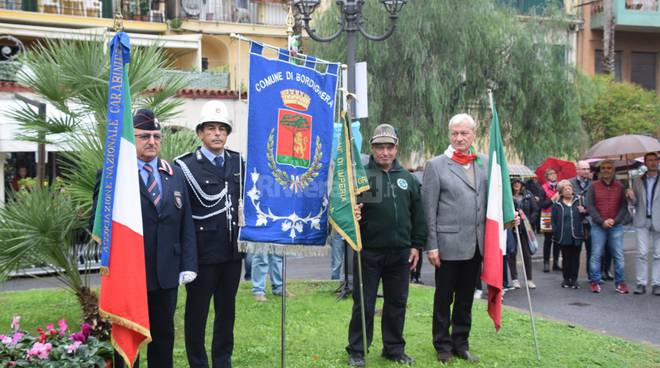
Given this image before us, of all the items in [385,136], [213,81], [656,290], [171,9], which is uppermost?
[171,9]

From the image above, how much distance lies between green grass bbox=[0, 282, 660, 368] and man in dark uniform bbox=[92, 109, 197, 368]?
1370 mm

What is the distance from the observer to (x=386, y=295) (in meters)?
6.69

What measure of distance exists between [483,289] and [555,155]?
12.7m

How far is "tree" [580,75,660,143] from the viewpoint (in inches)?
1091

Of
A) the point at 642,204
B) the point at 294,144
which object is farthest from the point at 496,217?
the point at 642,204

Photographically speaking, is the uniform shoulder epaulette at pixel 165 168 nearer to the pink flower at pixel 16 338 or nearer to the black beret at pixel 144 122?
the black beret at pixel 144 122

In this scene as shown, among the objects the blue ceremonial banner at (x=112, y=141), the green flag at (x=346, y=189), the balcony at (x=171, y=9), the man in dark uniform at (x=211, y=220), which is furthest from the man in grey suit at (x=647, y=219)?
the balcony at (x=171, y=9)

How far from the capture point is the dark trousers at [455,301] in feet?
22.2

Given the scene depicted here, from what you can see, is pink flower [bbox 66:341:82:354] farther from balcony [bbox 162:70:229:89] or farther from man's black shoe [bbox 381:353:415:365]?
balcony [bbox 162:70:229:89]

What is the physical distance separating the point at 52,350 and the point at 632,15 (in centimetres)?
3157

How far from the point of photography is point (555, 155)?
23.0m

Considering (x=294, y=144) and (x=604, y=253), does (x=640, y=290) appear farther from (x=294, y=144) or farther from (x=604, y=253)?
(x=294, y=144)

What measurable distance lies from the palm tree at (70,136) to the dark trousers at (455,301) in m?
3.02

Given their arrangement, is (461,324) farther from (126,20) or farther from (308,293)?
(126,20)
